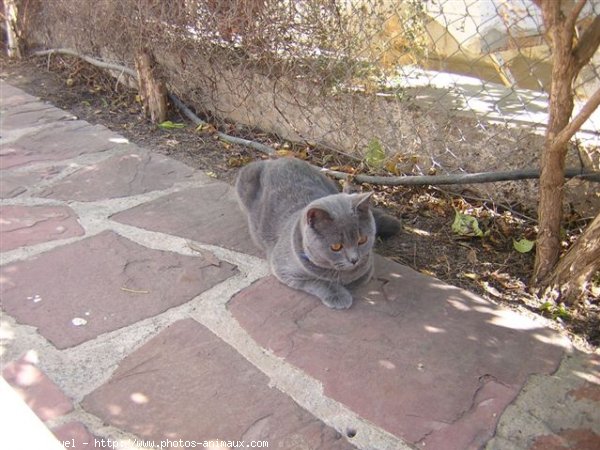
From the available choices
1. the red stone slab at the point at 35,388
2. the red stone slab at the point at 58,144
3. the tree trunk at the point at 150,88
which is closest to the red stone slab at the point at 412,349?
the red stone slab at the point at 35,388

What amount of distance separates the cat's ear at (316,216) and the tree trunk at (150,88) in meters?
2.52

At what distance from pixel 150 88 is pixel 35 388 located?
9.76ft

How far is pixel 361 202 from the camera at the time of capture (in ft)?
7.48

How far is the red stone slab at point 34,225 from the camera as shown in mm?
2754

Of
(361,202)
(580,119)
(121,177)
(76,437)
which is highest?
(580,119)

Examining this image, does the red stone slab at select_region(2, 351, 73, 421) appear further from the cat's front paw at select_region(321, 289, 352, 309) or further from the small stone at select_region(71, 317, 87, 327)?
the cat's front paw at select_region(321, 289, 352, 309)

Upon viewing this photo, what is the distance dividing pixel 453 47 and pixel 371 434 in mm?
2368

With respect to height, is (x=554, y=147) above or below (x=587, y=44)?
below

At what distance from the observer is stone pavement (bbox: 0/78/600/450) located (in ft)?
5.67

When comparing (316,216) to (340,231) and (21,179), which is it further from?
(21,179)

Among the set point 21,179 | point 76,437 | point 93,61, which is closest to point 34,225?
point 21,179

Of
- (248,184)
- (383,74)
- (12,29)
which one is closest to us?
(248,184)

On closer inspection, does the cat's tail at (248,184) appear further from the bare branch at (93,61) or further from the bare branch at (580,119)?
the bare branch at (93,61)

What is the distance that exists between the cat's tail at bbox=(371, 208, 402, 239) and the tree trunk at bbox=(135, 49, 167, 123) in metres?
2.32
